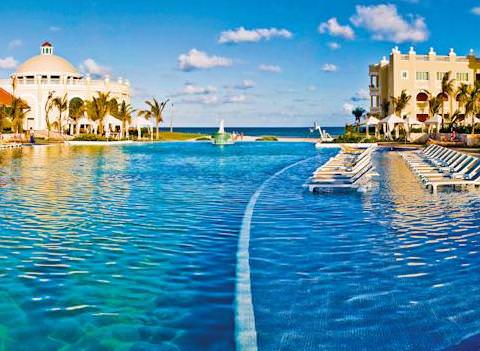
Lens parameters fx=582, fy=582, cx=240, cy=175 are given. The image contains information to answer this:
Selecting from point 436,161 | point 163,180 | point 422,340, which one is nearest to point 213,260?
point 422,340

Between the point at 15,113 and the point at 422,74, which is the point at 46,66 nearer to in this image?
the point at 15,113

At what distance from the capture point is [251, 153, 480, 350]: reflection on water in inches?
194

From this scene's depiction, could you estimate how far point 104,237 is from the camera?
8977 mm

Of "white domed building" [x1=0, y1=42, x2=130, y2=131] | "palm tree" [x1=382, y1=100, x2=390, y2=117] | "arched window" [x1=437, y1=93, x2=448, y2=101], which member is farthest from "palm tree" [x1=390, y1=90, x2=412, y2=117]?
"white domed building" [x1=0, y1=42, x2=130, y2=131]

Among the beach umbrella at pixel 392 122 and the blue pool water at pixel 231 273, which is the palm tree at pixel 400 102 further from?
the blue pool water at pixel 231 273

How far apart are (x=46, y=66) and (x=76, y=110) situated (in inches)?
548

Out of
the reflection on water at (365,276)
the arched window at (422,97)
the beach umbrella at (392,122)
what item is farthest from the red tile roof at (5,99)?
the reflection on water at (365,276)

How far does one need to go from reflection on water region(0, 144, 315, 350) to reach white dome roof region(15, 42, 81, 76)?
2407 inches

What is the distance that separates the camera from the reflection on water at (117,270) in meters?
5.00

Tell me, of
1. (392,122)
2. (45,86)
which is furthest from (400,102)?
(45,86)

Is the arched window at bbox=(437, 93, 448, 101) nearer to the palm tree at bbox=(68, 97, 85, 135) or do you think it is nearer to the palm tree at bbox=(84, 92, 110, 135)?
the palm tree at bbox=(84, 92, 110, 135)

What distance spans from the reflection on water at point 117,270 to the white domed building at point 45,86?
188 ft

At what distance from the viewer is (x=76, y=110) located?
61938 mm

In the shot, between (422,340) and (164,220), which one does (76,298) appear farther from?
(164,220)
